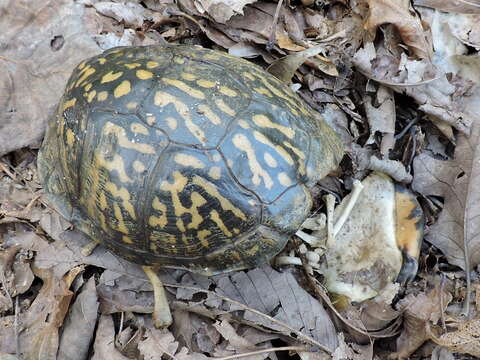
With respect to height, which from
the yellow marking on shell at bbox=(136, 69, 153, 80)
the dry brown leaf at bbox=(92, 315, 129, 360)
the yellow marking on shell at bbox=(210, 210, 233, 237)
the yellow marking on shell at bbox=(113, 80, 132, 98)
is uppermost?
the yellow marking on shell at bbox=(136, 69, 153, 80)

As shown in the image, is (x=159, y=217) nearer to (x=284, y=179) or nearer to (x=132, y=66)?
(x=284, y=179)

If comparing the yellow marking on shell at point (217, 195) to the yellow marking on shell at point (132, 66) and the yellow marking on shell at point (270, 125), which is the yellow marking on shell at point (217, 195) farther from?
the yellow marking on shell at point (132, 66)

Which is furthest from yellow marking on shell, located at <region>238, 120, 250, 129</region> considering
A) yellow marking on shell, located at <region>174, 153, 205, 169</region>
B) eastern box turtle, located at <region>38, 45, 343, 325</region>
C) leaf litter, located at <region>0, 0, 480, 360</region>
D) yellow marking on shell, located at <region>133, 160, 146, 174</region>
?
leaf litter, located at <region>0, 0, 480, 360</region>

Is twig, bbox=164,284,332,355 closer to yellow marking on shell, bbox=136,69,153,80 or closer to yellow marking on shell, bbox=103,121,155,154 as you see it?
yellow marking on shell, bbox=103,121,155,154

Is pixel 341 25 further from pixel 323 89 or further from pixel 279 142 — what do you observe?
pixel 279 142

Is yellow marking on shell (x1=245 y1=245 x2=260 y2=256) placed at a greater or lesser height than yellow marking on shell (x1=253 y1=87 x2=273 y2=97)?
lesser

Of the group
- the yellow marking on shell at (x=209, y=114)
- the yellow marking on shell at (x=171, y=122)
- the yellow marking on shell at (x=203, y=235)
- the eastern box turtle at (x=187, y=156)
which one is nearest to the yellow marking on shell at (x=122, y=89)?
the eastern box turtle at (x=187, y=156)

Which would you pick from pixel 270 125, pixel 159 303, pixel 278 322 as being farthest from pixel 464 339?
pixel 159 303
